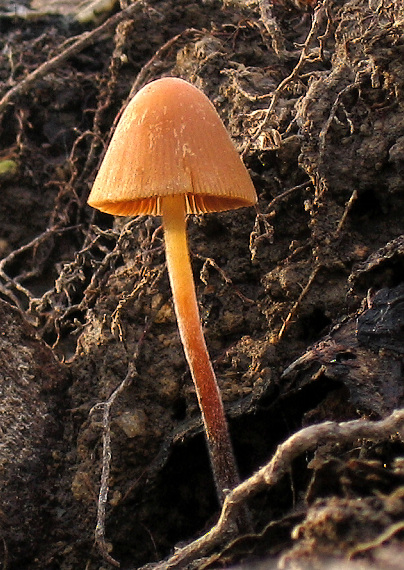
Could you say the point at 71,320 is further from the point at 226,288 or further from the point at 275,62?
the point at 275,62

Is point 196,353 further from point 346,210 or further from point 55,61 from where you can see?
point 55,61

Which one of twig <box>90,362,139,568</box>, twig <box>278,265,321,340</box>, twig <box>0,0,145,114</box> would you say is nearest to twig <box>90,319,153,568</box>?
twig <box>90,362,139,568</box>

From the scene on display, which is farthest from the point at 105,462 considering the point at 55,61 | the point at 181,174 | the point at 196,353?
the point at 55,61

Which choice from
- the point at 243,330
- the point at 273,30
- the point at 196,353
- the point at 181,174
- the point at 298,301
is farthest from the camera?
the point at 273,30

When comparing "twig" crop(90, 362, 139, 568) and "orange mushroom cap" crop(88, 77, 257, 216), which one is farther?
"twig" crop(90, 362, 139, 568)

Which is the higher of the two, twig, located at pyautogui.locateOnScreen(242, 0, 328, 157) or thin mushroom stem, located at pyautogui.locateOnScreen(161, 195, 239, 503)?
twig, located at pyautogui.locateOnScreen(242, 0, 328, 157)

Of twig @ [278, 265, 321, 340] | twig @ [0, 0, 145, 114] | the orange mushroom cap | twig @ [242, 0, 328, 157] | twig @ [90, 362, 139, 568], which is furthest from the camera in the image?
twig @ [0, 0, 145, 114]

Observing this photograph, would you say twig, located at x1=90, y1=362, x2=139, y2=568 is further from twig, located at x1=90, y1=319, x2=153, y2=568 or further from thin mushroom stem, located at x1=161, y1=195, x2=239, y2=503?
thin mushroom stem, located at x1=161, y1=195, x2=239, y2=503
